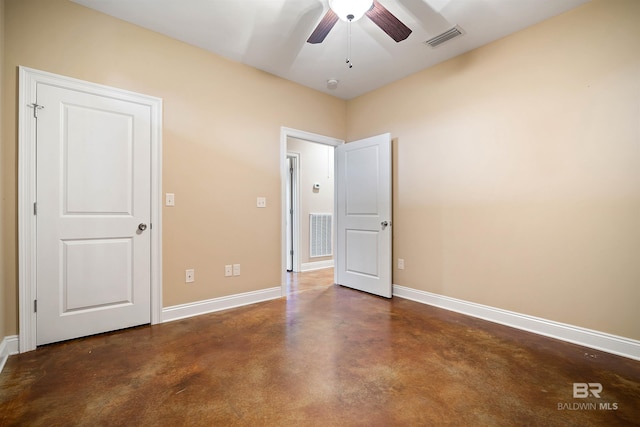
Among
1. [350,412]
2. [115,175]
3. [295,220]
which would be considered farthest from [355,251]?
[115,175]

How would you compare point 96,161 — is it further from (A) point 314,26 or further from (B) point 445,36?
(B) point 445,36

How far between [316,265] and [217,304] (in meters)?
2.47

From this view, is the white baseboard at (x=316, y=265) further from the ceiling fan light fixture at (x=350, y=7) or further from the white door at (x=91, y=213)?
the ceiling fan light fixture at (x=350, y=7)

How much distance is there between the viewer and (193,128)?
2.82 meters

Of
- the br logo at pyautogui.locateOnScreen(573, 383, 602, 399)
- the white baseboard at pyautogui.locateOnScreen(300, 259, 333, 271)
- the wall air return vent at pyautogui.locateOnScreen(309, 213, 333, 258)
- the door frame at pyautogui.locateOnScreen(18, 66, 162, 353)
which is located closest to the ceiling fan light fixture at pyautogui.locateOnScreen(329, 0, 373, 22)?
the door frame at pyautogui.locateOnScreen(18, 66, 162, 353)

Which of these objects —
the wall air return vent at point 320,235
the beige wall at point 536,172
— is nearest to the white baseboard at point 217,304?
the beige wall at point 536,172

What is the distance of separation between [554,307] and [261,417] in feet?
8.04

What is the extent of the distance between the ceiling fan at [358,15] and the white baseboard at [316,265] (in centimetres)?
363

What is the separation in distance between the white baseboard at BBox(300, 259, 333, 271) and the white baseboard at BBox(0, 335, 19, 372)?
138 inches

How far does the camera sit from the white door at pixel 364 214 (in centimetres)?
342

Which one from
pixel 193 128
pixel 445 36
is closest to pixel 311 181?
pixel 193 128

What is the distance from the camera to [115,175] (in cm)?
241

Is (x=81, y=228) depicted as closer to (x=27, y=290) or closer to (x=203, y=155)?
(x=27, y=290)

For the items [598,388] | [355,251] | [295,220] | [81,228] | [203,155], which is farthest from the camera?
[295,220]
